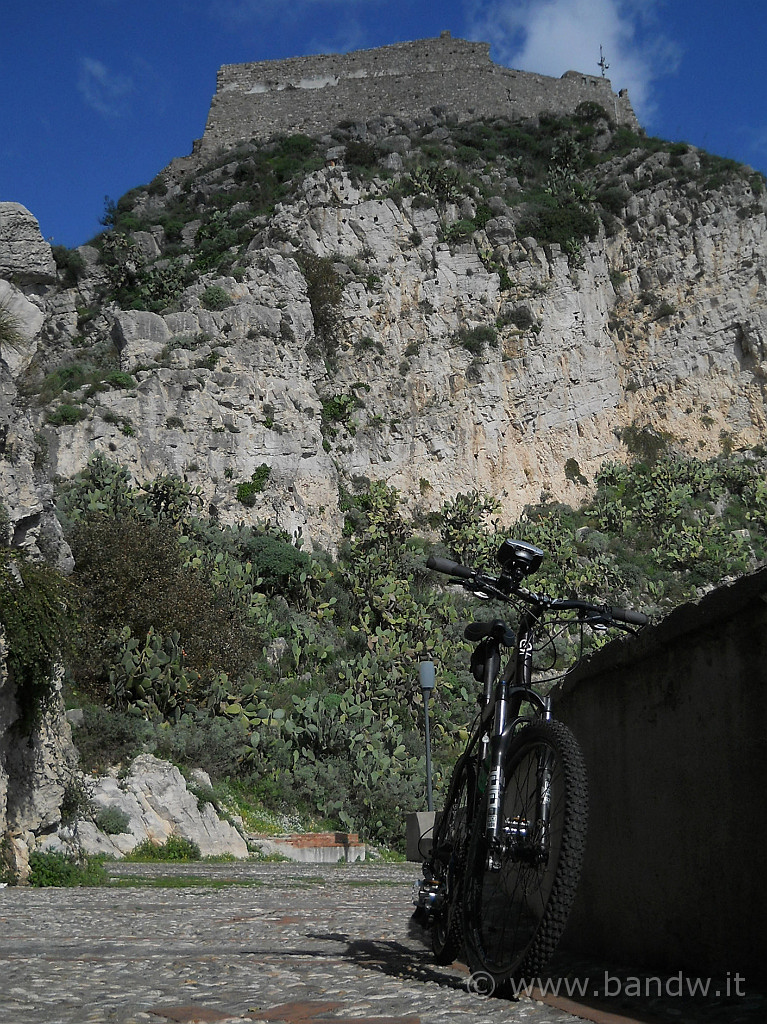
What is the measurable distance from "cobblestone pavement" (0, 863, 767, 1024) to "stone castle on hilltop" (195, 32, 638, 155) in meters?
40.7

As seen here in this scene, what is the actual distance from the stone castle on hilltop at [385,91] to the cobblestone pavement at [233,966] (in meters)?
40.7

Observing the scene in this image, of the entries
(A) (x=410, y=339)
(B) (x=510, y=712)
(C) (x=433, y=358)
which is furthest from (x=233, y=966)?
(A) (x=410, y=339)

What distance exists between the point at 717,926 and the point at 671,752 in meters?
0.59

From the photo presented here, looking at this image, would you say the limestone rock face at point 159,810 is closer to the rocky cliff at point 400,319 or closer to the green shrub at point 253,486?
the rocky cliff at point 400,319

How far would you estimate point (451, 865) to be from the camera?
3.65 m

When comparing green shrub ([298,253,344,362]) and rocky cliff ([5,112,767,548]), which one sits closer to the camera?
rocky cliff ([5,112,767,548])

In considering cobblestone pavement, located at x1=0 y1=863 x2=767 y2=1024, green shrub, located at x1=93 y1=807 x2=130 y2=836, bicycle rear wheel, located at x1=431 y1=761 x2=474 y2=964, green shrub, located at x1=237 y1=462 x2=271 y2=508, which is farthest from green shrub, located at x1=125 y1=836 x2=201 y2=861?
green shrub, located at x1=237 y1=462 x2=271 y2=508

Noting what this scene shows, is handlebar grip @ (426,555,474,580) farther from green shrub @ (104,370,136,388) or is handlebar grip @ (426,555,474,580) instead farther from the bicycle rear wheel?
green shrub @ (104,370,136,388)

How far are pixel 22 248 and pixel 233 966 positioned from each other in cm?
3003

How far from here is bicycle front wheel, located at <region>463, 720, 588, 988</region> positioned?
2.81 metres

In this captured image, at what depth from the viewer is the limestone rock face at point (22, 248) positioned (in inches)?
1141

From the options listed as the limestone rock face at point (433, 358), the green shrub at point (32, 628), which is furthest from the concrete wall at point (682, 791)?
the limestone rock face at point (433, 358)

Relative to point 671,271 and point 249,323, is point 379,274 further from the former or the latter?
point 671,271

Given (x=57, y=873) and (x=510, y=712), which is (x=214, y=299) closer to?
(x=57, y=873)
